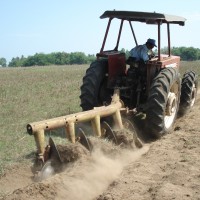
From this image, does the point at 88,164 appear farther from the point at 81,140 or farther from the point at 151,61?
the point at 151,61

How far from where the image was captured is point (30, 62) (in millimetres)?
83312

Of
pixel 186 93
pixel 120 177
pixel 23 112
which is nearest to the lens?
pixel 120 177

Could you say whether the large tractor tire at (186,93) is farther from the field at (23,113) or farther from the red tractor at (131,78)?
the field at (23,113)

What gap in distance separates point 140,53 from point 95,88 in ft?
3.51

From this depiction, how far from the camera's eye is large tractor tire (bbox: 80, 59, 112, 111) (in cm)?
695

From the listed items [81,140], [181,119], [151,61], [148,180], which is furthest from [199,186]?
[181,119]

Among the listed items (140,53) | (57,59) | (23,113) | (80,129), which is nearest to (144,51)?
(140,53)

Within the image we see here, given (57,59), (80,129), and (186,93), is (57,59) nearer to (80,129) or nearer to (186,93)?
(186,93)

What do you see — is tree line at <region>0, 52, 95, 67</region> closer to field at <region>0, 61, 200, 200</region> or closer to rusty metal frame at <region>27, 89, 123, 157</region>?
field at <region>0, 61, 200, 200</region>

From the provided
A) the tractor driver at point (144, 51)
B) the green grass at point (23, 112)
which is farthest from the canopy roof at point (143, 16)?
the green grass at point (23, 112)

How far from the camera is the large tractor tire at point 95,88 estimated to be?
6945 millimetres

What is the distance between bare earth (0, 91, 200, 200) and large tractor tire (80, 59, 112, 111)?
1444 millimetres

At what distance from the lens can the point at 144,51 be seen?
23.0 ft

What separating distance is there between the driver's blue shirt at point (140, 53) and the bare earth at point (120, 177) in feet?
5.78
